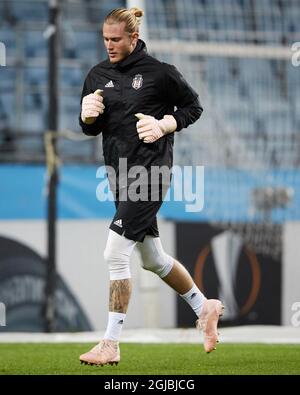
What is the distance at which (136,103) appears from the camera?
5938mm

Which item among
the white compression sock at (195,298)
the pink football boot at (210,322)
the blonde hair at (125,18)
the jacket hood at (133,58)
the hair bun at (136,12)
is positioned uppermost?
the hair bun at (136,12)

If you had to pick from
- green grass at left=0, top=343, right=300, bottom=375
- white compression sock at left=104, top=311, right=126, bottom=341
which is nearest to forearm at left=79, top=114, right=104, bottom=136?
white compression sock at left=104, top=311, right=126, bottom=341

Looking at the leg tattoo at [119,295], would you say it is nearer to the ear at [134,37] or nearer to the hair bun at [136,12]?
the ear at [134,37]

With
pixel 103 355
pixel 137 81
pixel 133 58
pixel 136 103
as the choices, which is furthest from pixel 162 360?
pixel 133 58

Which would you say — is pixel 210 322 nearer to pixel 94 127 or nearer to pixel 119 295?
pixel 119 295

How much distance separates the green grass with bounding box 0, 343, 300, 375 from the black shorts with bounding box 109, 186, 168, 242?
818 mm

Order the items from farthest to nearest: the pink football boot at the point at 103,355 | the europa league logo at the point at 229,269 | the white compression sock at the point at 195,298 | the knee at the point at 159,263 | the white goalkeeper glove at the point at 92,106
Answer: the europa league logo at the point at 229,269 → the white compression sock at the point at 195,298 → the knee at the point at 159,263 → the white goalkeeper glove at the point at 92,106 → the pink football boot at the point at 103,355

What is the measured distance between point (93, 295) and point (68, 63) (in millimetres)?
2985

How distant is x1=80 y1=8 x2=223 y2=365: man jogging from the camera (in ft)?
19.2

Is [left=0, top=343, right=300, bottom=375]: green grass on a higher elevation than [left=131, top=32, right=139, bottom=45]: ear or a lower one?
lower

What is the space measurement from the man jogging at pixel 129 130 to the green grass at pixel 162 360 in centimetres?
24

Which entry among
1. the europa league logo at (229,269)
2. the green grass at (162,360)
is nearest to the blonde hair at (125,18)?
the green grass at (162,360)

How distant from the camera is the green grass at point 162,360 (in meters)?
5.96

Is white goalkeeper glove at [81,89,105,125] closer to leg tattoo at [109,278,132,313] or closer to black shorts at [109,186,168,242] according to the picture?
black shorts at [109,186,168,242]
